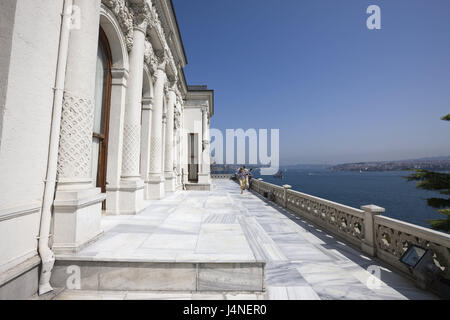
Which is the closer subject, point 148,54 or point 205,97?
point 148,54

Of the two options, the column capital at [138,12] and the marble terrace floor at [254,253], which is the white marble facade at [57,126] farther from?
the marble terrace floor at [254,253]

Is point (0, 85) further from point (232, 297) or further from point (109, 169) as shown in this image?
point (232, 297)

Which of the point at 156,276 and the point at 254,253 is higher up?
the point at 254,253

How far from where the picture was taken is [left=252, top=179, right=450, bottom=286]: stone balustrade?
3658mm

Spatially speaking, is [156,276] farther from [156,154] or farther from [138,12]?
[138,12]

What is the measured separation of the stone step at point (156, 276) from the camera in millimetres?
3002

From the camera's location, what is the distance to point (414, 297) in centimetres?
317

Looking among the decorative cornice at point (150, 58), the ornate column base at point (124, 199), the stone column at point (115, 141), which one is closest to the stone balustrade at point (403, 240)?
the ornate column base at point (124, 199)

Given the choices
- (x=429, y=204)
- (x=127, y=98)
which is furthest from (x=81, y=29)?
(x=429, y=204)

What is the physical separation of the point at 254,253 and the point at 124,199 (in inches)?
Answer: 181

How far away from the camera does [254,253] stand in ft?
11.0

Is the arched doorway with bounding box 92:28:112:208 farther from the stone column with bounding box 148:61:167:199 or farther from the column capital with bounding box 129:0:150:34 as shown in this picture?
the stone column with bounding box 148:61:167:199

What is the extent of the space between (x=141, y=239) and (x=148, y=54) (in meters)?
7.53

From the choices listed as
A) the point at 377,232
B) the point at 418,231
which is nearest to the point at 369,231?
the point at 377,232
